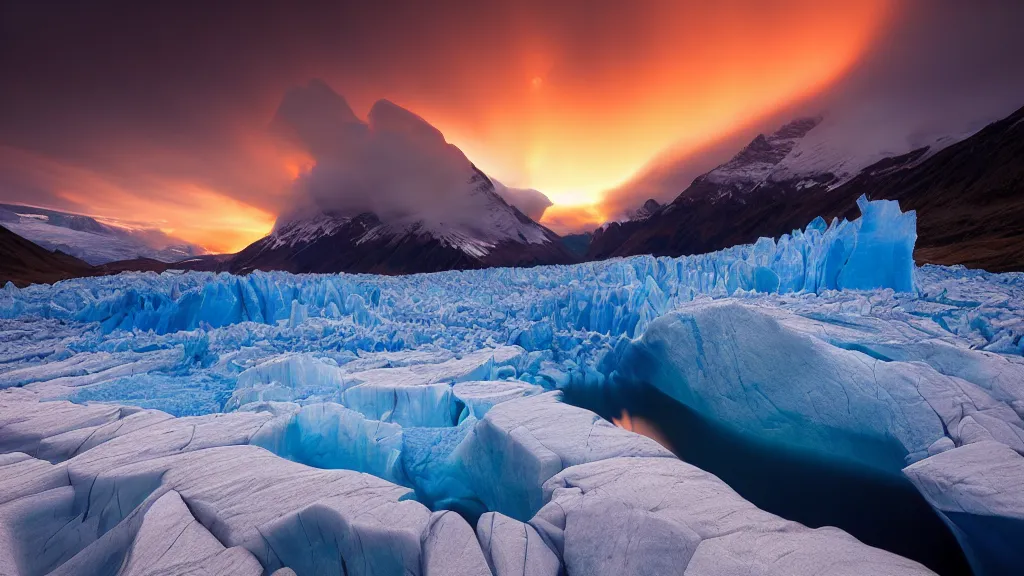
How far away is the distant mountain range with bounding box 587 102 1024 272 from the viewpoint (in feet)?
126

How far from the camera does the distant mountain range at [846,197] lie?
126ft

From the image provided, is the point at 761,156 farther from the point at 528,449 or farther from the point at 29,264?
the point at 29,264

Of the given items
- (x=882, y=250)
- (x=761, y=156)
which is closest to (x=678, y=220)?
(x=761, y=156)

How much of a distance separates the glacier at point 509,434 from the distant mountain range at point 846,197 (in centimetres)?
2900

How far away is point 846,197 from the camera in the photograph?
72.8m

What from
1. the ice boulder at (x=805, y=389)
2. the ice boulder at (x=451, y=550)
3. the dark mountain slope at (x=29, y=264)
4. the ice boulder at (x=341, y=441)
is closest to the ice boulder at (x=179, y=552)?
the ice boulder at (x=451, y=550)

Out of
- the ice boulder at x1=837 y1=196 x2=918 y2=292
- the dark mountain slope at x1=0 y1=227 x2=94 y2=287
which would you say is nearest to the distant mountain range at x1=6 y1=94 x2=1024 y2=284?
the dark mountain slope at x1=0 y1=227 x2=94 y2=287

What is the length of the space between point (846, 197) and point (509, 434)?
93.3 metres

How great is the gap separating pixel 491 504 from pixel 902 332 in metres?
5.66

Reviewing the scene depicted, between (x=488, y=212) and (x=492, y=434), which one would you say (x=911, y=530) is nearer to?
(x=492, y=434)

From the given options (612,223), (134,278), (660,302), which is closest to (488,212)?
(612,223)

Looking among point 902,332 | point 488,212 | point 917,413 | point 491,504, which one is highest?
point 488,212

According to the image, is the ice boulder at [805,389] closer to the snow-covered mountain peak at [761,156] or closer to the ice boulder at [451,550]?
the ice boulder at [451,550]

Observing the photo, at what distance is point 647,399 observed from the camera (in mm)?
7953
